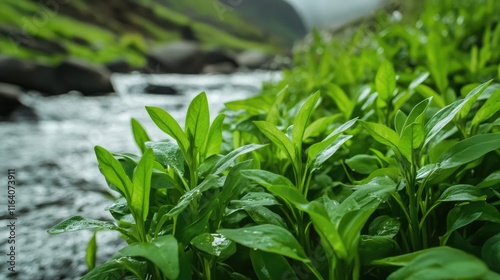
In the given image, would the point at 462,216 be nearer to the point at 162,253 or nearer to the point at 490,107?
the point at 490,107

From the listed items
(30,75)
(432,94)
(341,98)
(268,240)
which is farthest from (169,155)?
(30,75)

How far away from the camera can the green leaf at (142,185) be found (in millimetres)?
636

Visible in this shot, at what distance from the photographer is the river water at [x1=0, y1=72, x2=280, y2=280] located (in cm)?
148

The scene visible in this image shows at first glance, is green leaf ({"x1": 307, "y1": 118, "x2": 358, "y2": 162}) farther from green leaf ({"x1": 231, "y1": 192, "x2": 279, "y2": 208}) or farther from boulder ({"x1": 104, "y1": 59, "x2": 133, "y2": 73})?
boulder ({"x1": 104, "y1": 59, "x2": 133, "y2": 73})

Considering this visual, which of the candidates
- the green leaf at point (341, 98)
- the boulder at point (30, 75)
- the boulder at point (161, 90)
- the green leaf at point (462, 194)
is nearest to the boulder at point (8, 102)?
the boulder at point (30, 75)

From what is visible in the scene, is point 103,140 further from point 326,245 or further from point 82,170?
point 326,245

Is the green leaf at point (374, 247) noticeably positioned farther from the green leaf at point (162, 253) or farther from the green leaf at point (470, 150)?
the green leaf at point (162, 253)

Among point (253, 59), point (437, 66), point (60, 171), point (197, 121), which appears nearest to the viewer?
point (197, 121)

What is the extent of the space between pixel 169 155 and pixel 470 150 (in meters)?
0.52

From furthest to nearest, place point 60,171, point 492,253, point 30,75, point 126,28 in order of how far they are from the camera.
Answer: point 126,28 → point 30,75 → point 60,171 → point 492,253

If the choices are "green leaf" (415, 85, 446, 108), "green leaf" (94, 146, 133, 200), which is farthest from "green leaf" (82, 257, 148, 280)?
"green leaf" (415, 85, 446, 108)

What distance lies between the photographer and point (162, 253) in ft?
1.66

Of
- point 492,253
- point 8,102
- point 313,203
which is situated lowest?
point 492,253

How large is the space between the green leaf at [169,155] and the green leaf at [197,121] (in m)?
0.04
